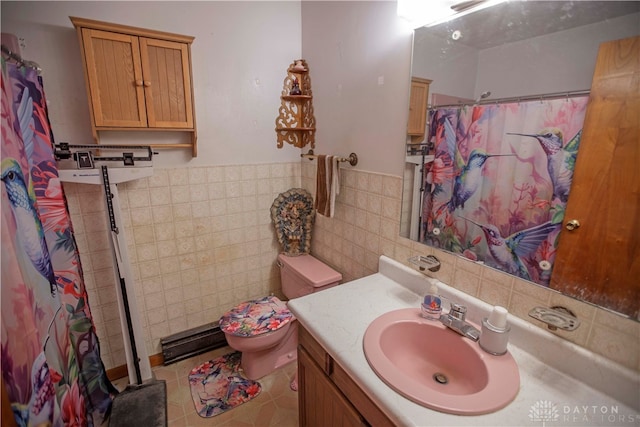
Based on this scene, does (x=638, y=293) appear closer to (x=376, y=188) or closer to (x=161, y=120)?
(x=376, y=188)

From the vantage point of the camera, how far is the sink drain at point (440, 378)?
0.96m

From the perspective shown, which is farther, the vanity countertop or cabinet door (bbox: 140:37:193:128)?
cabinet door (bbox: 140:37:193:128)

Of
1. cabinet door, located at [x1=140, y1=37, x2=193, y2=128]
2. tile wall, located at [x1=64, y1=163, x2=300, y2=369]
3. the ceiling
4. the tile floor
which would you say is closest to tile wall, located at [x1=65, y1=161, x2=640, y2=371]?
tile wall, located at [x1=64, y1=163, x2=300, y2=369]

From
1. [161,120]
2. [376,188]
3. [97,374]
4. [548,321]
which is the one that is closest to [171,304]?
[97,374]

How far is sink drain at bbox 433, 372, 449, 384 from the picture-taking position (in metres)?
0.96

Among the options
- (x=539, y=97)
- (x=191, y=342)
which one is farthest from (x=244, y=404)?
(x=539, y=97)

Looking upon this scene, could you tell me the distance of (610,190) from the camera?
764mm

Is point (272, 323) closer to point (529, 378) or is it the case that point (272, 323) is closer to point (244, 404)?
point (244, 404)

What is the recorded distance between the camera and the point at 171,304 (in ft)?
6.17

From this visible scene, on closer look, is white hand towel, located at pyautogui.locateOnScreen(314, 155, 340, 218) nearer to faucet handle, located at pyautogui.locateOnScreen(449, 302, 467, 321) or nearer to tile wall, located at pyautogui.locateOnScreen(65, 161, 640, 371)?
tile wall, located at pyautogui.locateOnScreen(65, 161, 640, 371)

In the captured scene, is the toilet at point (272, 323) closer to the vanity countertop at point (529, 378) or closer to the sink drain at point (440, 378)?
the vanity countertop at point (529, 378)

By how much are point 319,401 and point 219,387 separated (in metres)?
0.94

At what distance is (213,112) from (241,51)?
406 millimetres

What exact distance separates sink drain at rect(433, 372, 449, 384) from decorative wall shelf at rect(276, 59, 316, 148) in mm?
1479
